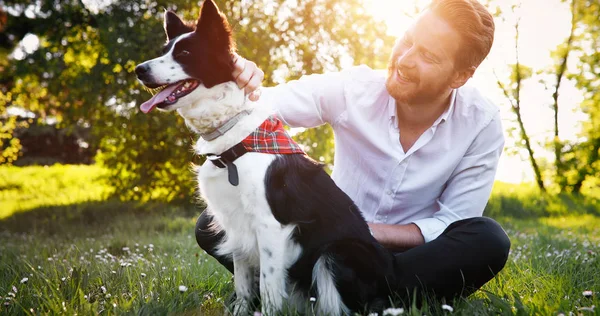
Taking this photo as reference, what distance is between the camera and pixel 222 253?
2.80 meters

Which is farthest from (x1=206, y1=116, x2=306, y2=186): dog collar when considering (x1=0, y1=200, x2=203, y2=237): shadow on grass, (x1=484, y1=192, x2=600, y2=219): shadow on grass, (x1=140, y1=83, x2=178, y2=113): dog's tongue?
(x1=484, y1=192, x2=600, y2=219): shadow on grass

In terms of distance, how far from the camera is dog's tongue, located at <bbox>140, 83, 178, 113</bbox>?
2.40 metres

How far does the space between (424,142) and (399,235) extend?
556 millimetres

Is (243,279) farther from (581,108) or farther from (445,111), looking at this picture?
(581,108)

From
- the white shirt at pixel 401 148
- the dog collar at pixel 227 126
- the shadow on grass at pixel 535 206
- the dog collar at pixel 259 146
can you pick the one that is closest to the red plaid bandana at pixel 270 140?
the dog collar at pixel 259 146

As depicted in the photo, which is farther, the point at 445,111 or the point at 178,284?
the point at 445,111

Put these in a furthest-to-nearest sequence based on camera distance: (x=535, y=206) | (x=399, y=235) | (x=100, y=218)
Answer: (x=535, y=206) < (x=100, y=218) < (x=399, y=235)

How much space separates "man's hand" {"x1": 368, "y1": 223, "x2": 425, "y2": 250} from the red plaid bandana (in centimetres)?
72

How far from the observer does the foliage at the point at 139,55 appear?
24.7ft

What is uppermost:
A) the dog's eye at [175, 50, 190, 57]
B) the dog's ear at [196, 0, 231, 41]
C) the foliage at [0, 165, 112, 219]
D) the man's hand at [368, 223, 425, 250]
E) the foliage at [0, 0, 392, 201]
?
the dog's ear at [196, 0, 231, 41]

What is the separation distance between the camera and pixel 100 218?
8.01m

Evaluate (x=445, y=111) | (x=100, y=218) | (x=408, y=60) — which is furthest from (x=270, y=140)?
(x=100, y=218)

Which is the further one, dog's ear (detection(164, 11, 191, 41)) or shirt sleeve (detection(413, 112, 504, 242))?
shirt sleeve (detection(413, 112, 504, 242))

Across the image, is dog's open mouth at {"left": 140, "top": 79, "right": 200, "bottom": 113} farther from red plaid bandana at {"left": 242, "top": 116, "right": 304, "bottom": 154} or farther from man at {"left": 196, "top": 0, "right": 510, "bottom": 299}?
red plaid bandana at {"left": 242, "top": 116, "right": 304, "bottom": 154}
